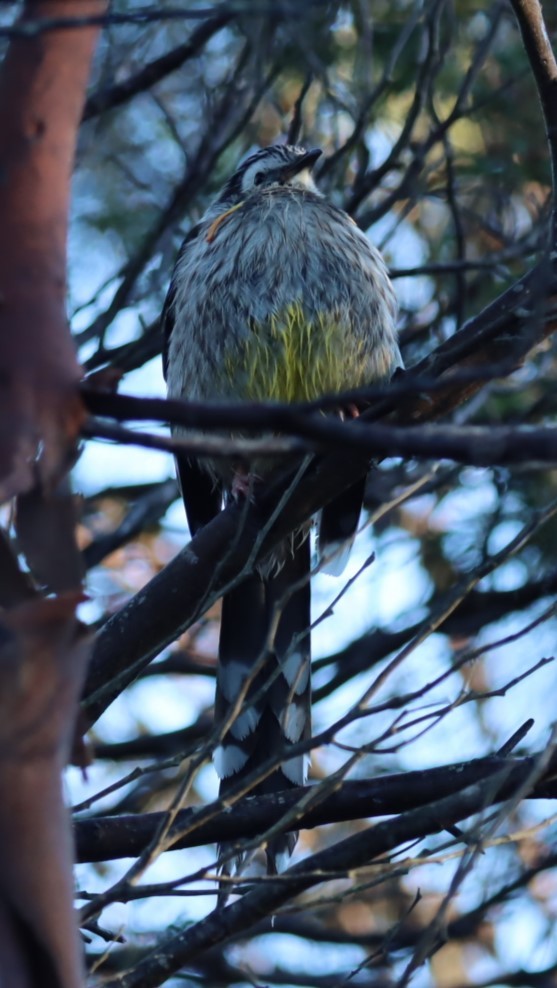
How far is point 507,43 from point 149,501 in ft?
11.3

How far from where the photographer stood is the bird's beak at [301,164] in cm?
584

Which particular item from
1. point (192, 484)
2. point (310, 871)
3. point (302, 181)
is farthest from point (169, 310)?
point (310, 871)

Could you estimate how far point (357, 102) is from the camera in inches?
240

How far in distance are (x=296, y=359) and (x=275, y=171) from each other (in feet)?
4.91

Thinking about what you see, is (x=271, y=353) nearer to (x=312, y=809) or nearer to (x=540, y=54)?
(x=540, y=54)

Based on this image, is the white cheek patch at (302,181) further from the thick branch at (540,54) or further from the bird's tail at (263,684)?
the thick branch at (540,54)

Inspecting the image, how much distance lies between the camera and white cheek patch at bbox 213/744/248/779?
4.48 m

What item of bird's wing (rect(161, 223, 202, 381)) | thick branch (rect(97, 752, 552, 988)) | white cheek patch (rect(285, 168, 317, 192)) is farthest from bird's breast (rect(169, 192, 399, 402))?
thick branch (rect(97, 752, 552, 988))

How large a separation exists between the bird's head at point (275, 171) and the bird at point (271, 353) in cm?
18

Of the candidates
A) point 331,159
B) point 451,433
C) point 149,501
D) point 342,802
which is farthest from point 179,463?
point 451,433

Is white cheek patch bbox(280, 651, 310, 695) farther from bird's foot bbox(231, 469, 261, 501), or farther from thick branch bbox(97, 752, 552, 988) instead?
thick branch bbox(97, 752, 552, 988)

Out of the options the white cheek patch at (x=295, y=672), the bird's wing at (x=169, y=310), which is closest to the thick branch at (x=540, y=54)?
the white cheek patch at (x=295, y=672)

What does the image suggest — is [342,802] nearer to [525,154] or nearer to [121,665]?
[121,665]

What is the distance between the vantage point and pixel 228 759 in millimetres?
4547
